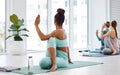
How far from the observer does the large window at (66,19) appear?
5.23 meters

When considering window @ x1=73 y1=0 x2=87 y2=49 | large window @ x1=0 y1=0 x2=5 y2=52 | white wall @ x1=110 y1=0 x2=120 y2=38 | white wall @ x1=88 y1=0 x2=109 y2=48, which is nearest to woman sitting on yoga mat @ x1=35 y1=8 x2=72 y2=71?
large window @ x1=0 y1=0 x2=5 y2=52

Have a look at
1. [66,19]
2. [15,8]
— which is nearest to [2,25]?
[15,8]

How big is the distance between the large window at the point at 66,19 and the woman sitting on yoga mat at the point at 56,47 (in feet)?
8.75

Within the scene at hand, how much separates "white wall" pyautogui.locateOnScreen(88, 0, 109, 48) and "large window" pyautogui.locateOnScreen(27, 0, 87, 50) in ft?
0.53

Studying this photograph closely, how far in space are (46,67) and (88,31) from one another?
4439 millimetres

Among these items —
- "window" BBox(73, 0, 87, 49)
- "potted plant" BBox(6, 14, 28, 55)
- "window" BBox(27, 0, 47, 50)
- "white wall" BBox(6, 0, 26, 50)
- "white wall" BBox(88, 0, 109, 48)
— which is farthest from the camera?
"white wall" BBox(88, 0, 109, 48)

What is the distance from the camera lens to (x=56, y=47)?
247cm

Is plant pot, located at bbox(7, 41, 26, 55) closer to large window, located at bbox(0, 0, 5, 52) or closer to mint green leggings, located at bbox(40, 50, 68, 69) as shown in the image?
large window, located at bbox(0, 0, 5, 52)

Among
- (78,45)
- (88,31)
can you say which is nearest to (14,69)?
(78,45)

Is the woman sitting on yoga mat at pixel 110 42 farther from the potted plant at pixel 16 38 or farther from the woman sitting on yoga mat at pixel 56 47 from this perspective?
the woman sitting on yoga mat at pixel 56 47

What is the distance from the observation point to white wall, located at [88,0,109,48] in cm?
651

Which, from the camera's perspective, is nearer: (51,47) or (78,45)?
(51,47)

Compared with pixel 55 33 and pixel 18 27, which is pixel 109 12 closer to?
pixel 18 27

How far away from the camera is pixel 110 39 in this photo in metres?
4.21
